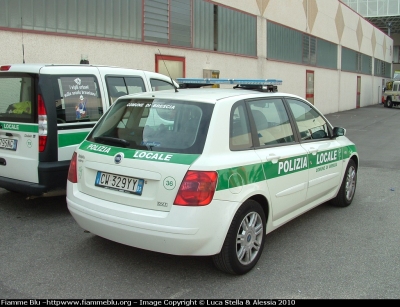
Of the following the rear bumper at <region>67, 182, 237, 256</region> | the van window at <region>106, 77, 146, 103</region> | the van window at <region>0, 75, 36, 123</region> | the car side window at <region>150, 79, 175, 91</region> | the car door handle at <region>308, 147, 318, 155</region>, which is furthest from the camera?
the car side window at <region>150, 79, 175, 91</region>

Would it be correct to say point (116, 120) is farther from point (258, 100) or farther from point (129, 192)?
point (258, 100)

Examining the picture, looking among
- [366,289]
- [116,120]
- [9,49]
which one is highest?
[9,49]

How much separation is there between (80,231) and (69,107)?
1.53m

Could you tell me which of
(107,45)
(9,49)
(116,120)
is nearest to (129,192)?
(116,120)

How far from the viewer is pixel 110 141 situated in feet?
13.4

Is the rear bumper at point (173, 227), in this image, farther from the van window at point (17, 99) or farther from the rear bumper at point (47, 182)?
the van window at point (17, 99)

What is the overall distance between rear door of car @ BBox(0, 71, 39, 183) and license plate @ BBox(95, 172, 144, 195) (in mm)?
1623

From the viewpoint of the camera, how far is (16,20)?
8625mm

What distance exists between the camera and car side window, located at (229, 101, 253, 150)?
3.93 metres

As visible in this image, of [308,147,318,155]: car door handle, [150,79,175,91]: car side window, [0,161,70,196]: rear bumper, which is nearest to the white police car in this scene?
[308,147,318,155]: car door handle

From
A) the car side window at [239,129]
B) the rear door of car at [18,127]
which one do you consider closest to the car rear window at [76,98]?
the rear door of car at [18,127]

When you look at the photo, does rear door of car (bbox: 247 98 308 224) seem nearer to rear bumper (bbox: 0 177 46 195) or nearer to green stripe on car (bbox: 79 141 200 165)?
green stripe on car (bbox: 79 141 200 165)

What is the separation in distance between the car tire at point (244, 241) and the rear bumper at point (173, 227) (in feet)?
0.49

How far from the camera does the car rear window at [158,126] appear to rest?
3.75 m
